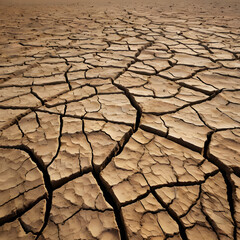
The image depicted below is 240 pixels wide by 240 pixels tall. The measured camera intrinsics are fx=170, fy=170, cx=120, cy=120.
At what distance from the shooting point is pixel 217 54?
246cm

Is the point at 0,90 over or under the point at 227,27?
under

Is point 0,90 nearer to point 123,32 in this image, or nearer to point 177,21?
point 123,32

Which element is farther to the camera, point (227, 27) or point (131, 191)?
point (227, 27)

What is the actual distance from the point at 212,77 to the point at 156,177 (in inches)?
58.9

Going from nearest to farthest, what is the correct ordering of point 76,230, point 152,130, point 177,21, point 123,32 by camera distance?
1. point 76,230
2. point 152,130
3. point 123,32
4. point 177,21

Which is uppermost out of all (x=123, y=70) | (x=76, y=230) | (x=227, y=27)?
(x=227, y=27)

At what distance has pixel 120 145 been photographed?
1162 millimetres

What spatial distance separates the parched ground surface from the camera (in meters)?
0.79

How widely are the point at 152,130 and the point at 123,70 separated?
1080 millimetres

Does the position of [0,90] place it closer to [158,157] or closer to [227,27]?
[158,157]

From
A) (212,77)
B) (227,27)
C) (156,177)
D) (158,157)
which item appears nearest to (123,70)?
(212,77)

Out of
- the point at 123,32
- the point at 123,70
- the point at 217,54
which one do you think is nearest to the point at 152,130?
the point at 123,70

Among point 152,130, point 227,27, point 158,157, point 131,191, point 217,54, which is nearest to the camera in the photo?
point 131,191

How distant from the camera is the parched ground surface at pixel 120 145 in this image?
0.79 metres
